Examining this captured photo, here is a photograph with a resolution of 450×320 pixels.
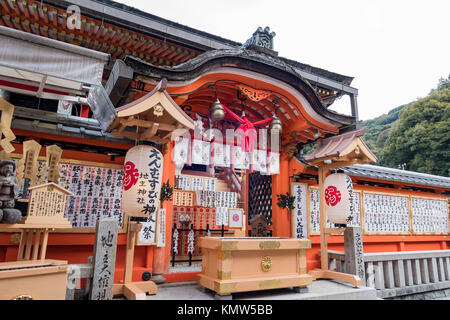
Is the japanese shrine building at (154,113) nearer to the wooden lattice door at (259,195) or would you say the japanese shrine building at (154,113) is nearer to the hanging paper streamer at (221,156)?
the wooden lattice door at (259,195)

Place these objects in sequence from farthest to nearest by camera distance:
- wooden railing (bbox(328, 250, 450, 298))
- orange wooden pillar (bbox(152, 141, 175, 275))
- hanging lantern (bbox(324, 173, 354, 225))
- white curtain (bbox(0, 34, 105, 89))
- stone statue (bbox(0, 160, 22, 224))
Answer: wooden railing (bbox(328, 250, 450, 298)) → hanging lantern (bbox(324, 173, 354, 225)) → orange wooden pillar (bbox(152, 141, 175, 275)) → white curtain (bbox(0, 34, 105, 89)) → stone statue (bbox(0, 160, 22, 224))

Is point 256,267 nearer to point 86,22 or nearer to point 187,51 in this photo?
point 187,51

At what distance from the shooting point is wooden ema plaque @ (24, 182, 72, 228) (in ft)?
15.0

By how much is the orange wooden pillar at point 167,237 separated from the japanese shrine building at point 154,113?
27 mm

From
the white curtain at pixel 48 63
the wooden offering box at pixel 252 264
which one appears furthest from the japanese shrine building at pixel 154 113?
the wooden offering box at pixel 252 264

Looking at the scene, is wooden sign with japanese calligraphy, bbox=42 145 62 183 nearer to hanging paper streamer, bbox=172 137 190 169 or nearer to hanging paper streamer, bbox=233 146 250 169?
hanging paper streamer, bbox=172 137 190 169

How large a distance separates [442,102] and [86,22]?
31664 mm

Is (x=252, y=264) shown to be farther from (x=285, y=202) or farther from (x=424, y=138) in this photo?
(x=424, y=138)

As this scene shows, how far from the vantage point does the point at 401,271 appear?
798 cm

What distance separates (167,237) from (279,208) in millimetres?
3777

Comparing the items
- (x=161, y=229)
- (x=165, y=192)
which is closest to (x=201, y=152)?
(x=165, y=192)

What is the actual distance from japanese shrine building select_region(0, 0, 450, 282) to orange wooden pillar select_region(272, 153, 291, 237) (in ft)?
0.11

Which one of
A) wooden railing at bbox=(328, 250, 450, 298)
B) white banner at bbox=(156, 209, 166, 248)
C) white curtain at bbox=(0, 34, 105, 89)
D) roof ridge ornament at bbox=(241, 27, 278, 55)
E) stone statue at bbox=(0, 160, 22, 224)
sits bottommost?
wooden railing at bbox=(328, 250, 450, 298)

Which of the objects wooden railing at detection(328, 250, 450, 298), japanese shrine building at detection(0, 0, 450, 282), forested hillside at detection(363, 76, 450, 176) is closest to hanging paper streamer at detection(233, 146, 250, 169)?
japanese shrine building at detection(0, 0, 450, 282)
